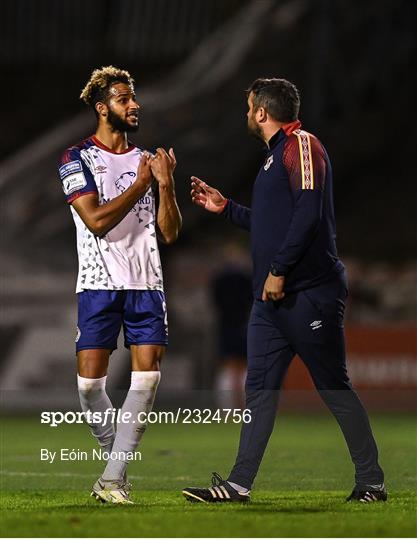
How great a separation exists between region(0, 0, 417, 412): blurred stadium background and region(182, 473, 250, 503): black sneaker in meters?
9.80

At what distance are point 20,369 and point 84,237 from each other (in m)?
→ 11.2

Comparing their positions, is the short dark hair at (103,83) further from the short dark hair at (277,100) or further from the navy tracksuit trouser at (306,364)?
the navy tracksuit trouser at (306,364)

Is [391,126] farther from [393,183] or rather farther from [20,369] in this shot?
[20,369]

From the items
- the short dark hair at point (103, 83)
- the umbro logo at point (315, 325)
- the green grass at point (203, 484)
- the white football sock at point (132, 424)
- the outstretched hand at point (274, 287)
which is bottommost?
the green grass at point (203, 484)

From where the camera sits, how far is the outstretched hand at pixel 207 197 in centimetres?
712

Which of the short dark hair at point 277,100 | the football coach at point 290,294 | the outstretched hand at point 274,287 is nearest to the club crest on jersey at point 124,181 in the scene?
the football coach at point 290,294

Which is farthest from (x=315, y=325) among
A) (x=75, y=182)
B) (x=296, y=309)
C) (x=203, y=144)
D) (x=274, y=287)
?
(x=203, y=144)

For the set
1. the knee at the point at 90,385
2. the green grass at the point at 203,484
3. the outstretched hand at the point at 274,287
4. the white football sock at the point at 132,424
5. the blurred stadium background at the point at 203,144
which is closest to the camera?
the green grass at the point at 203,484

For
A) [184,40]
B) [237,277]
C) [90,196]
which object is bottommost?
[237,277]

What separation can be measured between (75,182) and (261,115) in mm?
954

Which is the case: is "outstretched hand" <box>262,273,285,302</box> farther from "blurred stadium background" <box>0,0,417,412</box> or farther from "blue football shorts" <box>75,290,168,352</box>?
"blurred stadium background" <box>0,0,417,412</box>

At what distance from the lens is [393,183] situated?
24.0 m

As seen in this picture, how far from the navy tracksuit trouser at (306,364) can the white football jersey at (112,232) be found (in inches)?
23.5

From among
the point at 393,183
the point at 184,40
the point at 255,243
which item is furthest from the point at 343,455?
the point at 184,40
